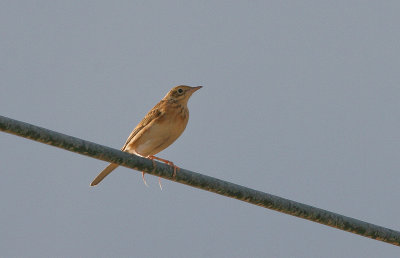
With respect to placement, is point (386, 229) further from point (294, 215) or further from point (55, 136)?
point (55, 136)

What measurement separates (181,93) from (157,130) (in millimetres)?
1371

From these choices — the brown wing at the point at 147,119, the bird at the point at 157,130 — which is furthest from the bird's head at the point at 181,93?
the brown wing at the point at 147,119

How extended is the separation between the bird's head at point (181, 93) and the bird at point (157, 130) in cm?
2

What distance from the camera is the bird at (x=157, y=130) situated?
12.5 metres

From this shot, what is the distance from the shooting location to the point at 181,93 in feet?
44.6

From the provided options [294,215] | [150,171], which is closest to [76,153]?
[150,171]

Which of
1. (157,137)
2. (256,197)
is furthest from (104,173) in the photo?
(256,197)

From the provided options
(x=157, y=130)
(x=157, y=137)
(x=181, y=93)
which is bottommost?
(x=157, y=137)

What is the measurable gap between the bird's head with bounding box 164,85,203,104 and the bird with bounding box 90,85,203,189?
0.02 metres

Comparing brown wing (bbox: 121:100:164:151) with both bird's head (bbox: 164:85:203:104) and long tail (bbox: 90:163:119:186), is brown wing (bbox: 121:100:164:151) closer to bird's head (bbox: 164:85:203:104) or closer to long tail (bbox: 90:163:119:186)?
bird's head (bbox: 164:85:203:104)

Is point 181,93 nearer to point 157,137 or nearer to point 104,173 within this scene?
point 157,137

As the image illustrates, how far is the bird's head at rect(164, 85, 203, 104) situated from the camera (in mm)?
13379

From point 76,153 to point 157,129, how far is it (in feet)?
22.0

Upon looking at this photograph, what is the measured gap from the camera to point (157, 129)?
40.8ft
